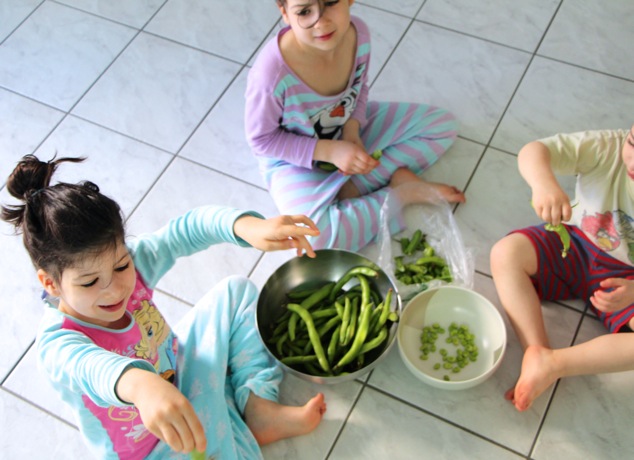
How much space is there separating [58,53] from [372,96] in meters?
0.82

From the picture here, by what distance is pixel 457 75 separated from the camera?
1678 millimetres

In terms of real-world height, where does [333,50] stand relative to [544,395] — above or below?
above

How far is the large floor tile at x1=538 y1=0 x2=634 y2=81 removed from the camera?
1662 mm

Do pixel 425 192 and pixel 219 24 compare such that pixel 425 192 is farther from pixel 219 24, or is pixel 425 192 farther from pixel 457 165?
pixel 219 24

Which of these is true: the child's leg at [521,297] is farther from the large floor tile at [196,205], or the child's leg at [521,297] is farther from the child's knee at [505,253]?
the large floor tile at [196,205]

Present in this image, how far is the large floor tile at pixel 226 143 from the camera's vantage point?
5.17 feet

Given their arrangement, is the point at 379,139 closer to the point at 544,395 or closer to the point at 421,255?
the point at 421,255

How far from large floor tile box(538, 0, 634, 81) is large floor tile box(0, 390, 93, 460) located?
134 centimetres

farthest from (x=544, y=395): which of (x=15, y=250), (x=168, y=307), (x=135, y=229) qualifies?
Answer: (x=15, y=250)

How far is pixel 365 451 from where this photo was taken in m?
1.22

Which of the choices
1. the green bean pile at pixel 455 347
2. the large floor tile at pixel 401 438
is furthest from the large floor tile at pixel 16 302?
the green bean pile at pixel 455 347

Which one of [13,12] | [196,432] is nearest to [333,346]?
[196,432]

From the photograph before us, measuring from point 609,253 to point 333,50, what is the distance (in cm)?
63

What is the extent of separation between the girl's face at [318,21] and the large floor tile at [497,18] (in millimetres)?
612
